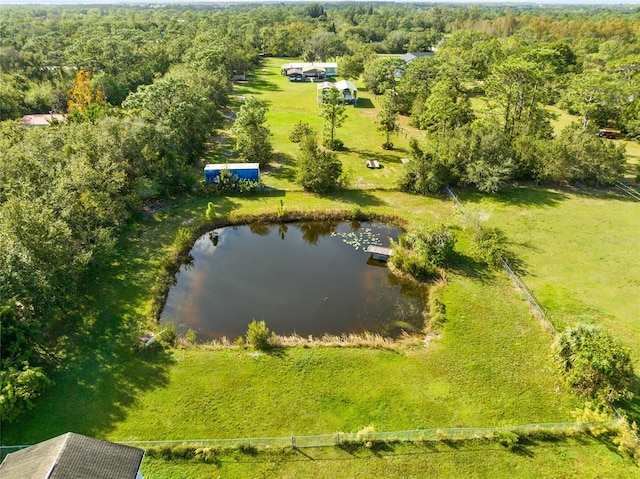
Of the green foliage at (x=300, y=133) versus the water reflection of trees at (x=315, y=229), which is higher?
the green foliage at (x=300, y=133)

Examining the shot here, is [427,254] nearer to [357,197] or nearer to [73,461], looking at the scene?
[357,197]

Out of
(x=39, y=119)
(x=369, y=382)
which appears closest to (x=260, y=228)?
(x=369, y=382)

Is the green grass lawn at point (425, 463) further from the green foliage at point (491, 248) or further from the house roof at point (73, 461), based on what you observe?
the green foliage at point (491, 248)

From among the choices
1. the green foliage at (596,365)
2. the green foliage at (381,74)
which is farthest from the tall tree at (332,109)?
the green foliage at (596,365)

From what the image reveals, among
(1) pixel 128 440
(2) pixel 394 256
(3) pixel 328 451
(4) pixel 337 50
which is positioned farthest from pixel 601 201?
(4) pixel 337 50

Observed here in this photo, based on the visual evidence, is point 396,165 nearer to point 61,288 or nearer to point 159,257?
point 159,257

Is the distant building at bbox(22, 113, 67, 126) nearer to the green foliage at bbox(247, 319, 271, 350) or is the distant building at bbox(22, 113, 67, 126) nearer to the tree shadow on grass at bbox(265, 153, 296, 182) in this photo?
the tree shadow on grass at bbox(265, 153, 296, 182)
